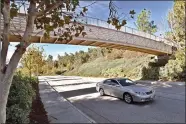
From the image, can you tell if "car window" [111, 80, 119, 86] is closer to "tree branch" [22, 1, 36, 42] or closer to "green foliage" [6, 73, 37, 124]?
"green foliage" [6, 73, 37, 124]

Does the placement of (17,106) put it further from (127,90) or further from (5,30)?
(127,90)

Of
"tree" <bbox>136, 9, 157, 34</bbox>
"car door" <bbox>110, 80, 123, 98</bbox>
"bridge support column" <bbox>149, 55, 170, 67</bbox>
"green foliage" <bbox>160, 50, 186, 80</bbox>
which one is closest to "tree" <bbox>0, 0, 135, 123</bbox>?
"car door" <bbox>110, 80, 123, 98</bbox>

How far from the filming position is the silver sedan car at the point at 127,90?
11.2 m

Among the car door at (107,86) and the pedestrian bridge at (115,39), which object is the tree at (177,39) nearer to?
the pedestrian bridge at (115,39)

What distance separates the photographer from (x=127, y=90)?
38.9 ft

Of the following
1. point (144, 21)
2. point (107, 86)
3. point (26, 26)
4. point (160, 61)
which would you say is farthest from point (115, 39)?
point (144, 21)

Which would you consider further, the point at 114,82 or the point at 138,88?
the point at 114,82

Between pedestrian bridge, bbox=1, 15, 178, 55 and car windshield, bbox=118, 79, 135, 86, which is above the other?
pedestrian bridge, bbox=1, 15, 178, 55

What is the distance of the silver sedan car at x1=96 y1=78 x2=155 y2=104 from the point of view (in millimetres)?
11180

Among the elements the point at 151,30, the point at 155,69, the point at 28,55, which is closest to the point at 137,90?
the point at 28,55

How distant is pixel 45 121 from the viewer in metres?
7.41

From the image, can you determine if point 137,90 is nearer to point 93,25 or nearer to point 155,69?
point 93,25

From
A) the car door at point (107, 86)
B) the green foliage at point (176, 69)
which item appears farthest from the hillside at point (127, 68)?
the car door at point (107, 86)

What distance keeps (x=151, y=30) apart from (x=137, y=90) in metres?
47.1
